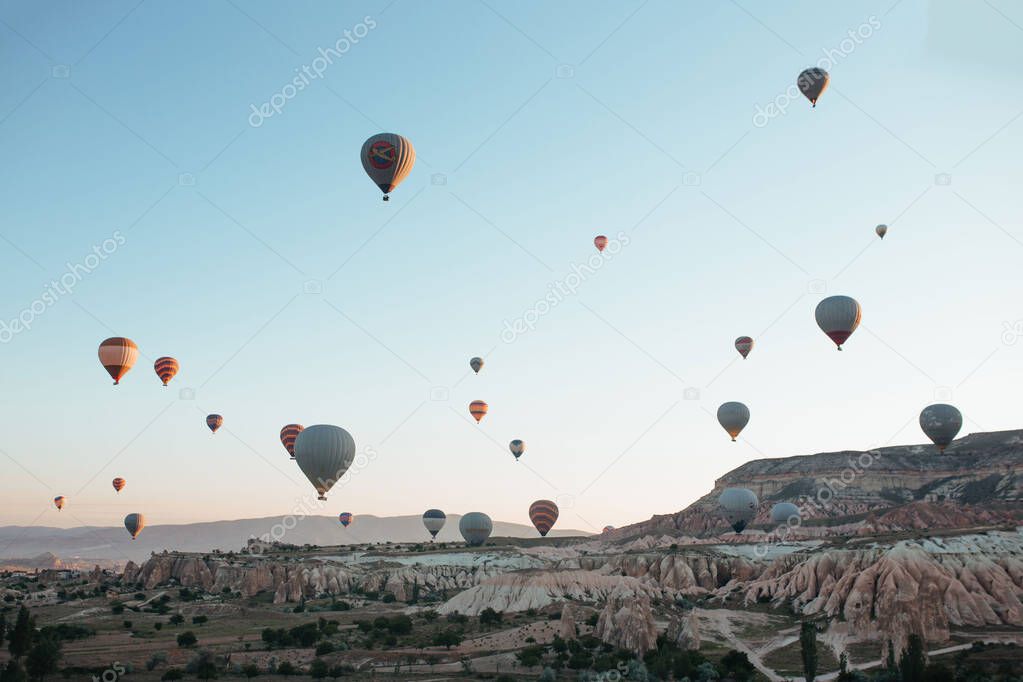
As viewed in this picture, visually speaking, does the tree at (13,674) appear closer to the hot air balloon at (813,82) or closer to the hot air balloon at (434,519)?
the hot air balloon at (813,82)

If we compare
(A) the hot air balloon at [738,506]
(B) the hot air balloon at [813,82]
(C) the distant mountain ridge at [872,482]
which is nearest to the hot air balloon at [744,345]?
(A) the hot air balloon at [738,506]

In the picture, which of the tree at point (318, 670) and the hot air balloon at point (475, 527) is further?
the hot air balloon at point (475, 527)

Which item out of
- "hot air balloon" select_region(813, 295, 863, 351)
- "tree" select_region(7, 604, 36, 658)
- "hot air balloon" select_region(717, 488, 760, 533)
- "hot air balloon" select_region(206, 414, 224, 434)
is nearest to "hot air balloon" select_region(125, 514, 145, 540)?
"hot air balloon" select_region(206, 414, 224, 434)

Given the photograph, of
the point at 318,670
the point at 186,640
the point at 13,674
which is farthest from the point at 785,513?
the point at 13,674

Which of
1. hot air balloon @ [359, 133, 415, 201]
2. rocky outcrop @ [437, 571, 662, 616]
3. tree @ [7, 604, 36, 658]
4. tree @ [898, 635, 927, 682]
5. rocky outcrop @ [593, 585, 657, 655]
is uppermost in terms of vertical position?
hot air balloon @ [359, 133, 415, 201]

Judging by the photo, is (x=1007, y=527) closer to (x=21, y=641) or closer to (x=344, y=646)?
(x=344, y=646)

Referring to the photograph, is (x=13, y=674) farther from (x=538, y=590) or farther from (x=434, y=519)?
(x=434, y=519)

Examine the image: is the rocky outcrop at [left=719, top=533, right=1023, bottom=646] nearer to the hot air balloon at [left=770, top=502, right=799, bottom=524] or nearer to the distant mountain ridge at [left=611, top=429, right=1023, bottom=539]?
the hot air balloon at [left=770, top=502, right=799, bottom=524]

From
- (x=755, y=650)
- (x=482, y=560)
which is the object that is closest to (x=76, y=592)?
(x=482, y=560)
